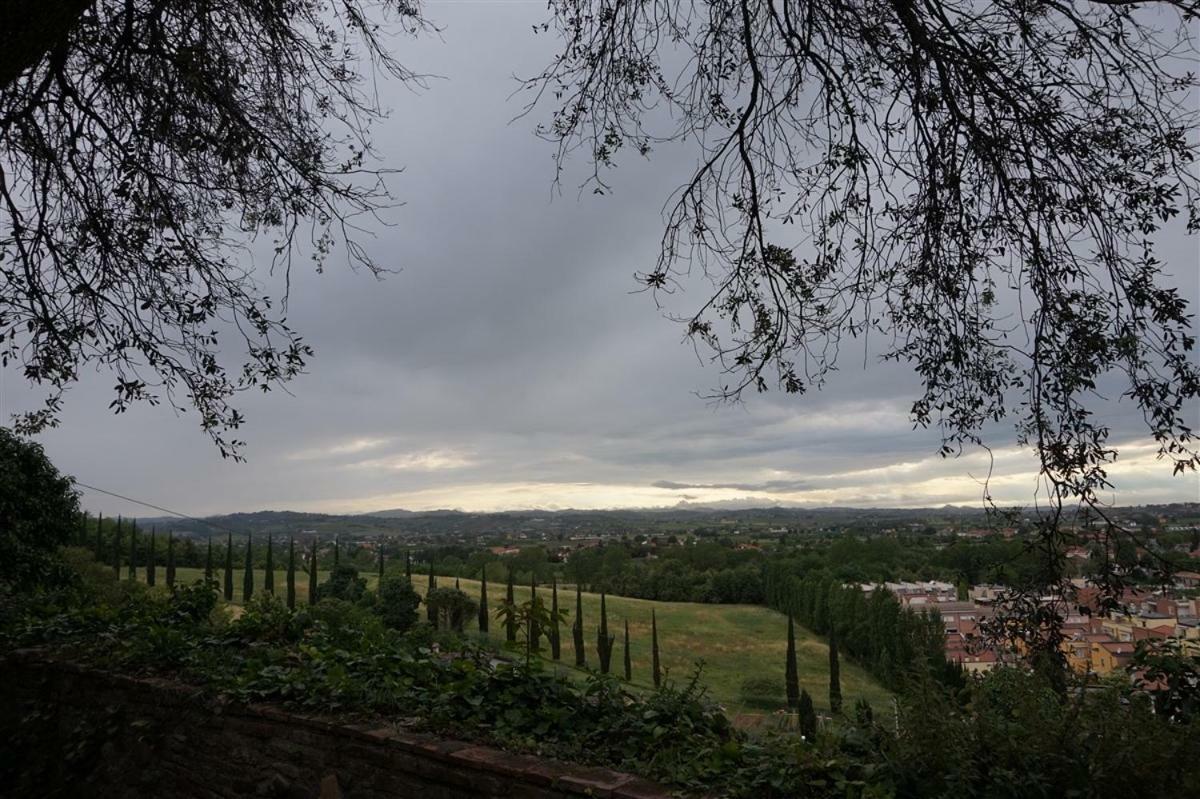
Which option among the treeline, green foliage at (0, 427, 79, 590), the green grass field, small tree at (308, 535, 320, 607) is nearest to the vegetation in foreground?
green foliage at (0, 427, 79, 590)

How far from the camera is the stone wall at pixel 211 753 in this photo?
9.36ft

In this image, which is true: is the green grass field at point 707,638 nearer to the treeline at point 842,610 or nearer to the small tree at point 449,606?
the treeline at point 842,610

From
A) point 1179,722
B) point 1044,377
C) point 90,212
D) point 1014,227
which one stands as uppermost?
point 90,212

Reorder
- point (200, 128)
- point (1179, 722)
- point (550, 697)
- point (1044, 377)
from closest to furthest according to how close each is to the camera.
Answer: point (1179, 722)
point (550, 697)
point (1044, 377)
point (200, 128)

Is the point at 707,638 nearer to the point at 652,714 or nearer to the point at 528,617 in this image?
the point at 528,617

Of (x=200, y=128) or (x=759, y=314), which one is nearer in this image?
(x=759, y=314)

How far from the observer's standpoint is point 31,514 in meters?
11.2

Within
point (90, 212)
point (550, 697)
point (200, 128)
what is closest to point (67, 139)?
point (90, 212)

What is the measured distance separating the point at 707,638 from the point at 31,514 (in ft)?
115

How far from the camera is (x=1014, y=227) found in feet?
13.5

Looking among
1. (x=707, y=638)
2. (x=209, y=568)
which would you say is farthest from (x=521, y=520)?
(x=209, y=568)

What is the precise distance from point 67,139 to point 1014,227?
22.0 feet

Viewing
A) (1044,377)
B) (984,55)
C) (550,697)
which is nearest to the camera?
(550,697)

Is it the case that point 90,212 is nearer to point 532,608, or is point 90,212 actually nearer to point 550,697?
point 532,608
